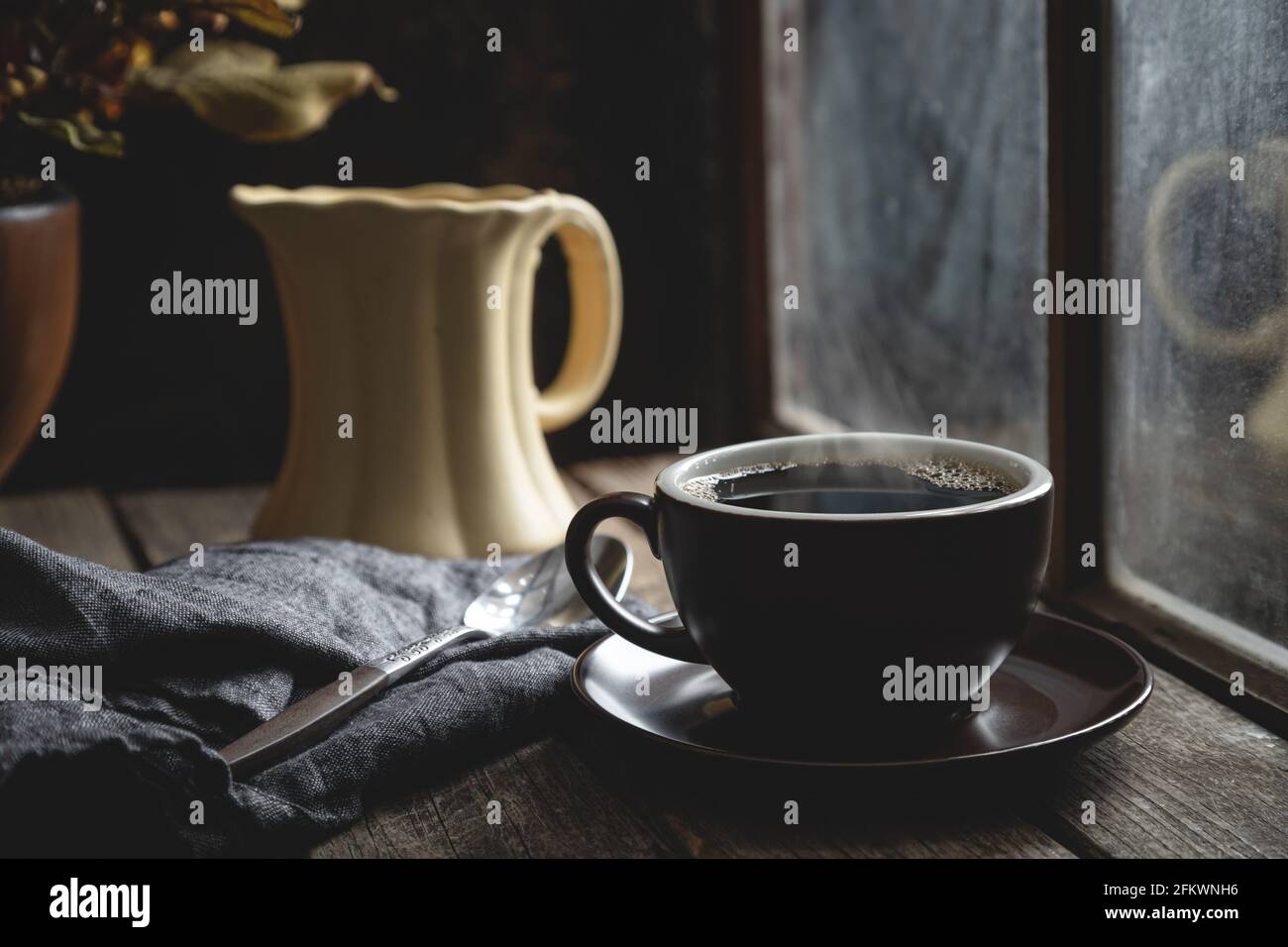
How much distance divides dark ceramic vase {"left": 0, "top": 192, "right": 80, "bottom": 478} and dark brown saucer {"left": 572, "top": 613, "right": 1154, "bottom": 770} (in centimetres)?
37

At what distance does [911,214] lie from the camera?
81 cm

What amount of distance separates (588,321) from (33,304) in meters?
0.30

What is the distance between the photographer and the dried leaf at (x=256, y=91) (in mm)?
711

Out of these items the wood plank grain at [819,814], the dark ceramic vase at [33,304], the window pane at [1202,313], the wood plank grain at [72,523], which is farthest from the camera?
the wood plank grain at [72,523]

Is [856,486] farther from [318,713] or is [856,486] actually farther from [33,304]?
[33,304]

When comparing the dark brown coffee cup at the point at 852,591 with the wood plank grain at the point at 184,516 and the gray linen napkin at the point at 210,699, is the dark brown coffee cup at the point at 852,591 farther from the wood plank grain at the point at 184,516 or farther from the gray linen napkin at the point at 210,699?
the wood plank grain at the point at 184,516

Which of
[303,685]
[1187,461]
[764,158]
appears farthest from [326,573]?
[764,158]

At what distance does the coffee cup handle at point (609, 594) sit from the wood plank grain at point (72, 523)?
1.23 feet

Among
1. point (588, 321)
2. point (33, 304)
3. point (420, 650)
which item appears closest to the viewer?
point (420, 650)

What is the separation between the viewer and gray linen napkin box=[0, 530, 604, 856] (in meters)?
0.40

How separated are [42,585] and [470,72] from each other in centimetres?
54

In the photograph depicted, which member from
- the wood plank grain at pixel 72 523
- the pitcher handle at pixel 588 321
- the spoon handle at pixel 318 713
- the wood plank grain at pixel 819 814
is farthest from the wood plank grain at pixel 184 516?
the wood plank grain at pixel 819 814

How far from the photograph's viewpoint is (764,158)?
93 centimetres

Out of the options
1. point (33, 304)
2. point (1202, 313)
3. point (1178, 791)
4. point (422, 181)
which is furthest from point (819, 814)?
point (422, 181)
